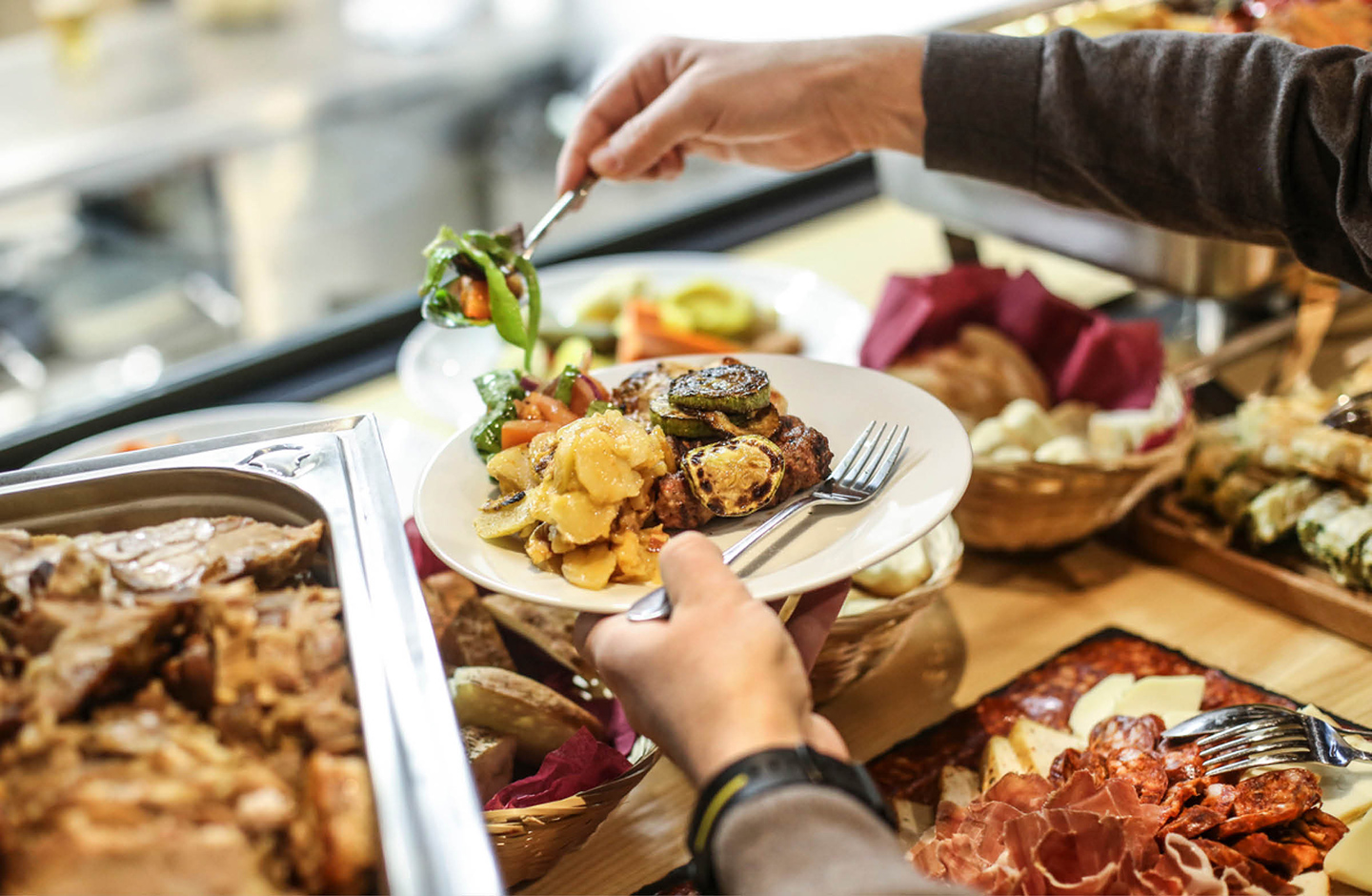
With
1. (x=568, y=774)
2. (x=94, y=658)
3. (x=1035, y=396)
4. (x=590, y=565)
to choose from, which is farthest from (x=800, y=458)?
(x=1035, y=396)

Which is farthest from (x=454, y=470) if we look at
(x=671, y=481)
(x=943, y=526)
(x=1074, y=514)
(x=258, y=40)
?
(x=258, y=40)

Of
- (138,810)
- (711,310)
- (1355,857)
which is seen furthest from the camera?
(711,310)

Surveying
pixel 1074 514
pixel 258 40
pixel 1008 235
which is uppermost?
pixel 258 40

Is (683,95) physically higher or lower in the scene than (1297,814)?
higher

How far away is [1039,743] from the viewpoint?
118 centimetres

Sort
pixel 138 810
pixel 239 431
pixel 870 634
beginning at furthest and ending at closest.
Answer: pixel 239 431 < pixel 870 634 < pixel 138 810

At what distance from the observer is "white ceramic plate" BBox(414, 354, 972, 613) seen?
3.02 ft

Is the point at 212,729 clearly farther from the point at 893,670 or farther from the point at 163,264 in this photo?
the point at 163,264

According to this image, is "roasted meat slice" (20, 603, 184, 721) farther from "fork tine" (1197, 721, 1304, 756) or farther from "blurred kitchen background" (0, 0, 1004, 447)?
"blurred kitchen background" (0, 0, 1004, 447)

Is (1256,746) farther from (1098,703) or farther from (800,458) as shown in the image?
(800,458)

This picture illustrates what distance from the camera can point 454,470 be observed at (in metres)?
1.12

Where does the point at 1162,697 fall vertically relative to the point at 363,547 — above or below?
below

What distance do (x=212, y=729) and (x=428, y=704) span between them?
15 centimetres

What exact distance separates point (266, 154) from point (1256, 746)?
2.99 m
